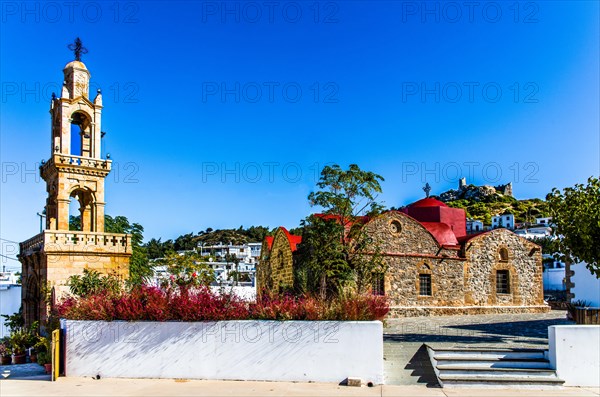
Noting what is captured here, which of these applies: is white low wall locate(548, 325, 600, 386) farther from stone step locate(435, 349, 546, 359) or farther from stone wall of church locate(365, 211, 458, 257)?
stone wall of church locate(365, 211, 458, 257)

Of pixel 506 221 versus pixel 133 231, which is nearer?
pixel 133 231

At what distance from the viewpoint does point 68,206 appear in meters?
20.2

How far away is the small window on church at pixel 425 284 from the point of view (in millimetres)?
24219

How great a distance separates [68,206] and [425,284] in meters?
15.8

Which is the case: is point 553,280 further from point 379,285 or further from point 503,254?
point 379,285

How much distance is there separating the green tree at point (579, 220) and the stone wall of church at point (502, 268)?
11.4m

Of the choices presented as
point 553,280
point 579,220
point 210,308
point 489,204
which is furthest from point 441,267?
point 489,204

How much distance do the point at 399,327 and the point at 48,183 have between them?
15.2m

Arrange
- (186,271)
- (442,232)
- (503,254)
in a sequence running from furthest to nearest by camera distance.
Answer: (503,254), (442,232), (186,271)

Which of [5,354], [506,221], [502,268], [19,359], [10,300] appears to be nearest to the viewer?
[19,359]

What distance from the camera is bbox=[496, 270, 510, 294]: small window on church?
26.4 metres

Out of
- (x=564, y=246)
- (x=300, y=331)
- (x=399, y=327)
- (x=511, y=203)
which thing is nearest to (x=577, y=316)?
(x=564, y=246)

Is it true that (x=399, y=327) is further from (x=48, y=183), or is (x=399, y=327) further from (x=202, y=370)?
(x=48, y=183)

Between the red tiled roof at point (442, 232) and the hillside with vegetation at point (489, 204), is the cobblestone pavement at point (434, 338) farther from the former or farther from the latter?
the hillside with vegetation at point (489, 204)
